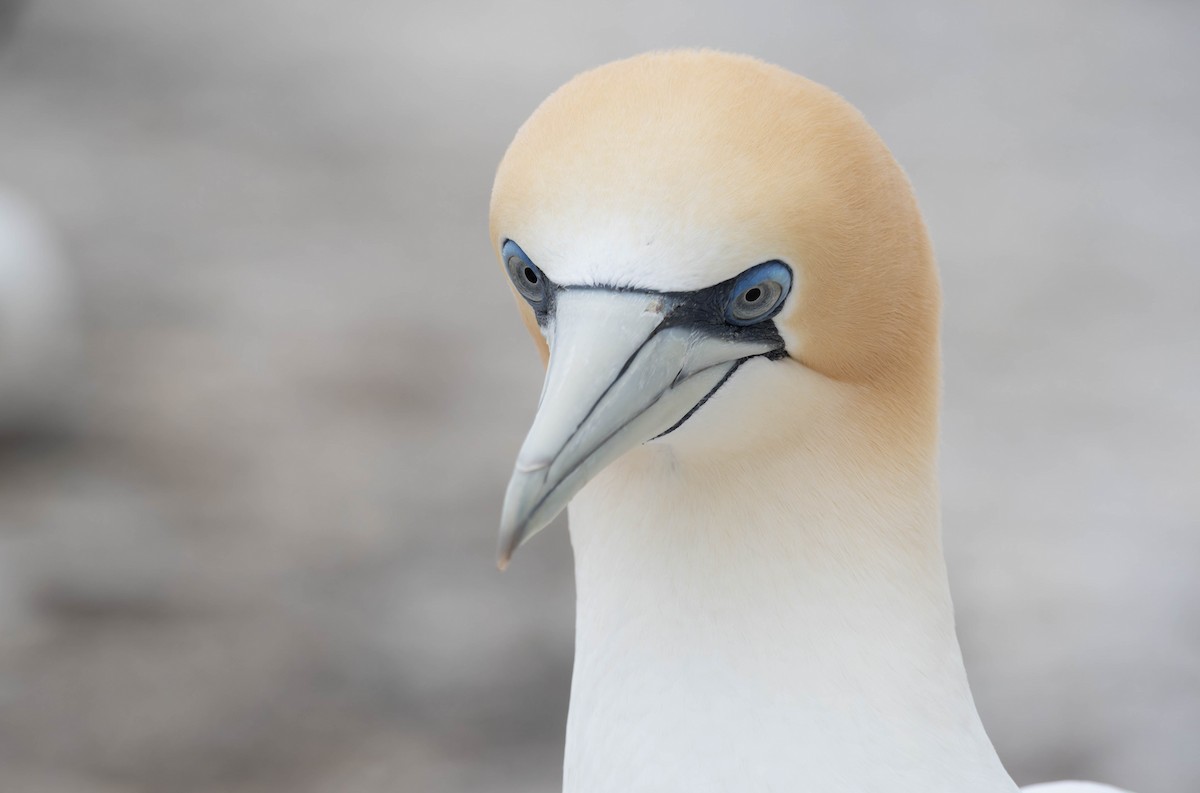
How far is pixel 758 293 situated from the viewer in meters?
1.66

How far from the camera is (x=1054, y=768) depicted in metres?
5.16

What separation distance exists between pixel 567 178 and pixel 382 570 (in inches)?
189

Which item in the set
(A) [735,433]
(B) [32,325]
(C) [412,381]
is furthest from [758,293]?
(B) [32,325]

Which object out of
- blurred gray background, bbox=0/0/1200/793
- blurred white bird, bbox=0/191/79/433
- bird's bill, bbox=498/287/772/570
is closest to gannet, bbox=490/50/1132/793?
bird's bill, bbox=498/287/772/570

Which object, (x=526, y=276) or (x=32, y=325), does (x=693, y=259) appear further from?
(x=32, y=325)

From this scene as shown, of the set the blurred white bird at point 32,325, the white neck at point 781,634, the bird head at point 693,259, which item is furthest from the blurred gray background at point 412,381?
the bird head at point 693,259

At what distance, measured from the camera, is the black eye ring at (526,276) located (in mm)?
1681

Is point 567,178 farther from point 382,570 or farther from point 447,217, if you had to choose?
point 447,217

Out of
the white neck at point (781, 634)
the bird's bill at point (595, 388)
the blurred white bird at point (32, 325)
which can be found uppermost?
the blurred white bird at point (32, 325)

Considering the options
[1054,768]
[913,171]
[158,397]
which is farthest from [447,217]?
[1054,768]

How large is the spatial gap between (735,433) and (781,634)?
32cm

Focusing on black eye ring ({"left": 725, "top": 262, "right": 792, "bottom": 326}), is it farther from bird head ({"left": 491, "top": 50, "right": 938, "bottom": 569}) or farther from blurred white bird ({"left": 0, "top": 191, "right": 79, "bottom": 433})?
blurred white bird ({"left": 0, "top": 191, "right": 79, "bottom": 433})

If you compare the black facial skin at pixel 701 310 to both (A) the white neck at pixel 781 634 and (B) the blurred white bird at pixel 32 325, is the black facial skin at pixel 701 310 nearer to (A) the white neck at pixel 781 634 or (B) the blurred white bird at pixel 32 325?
(A) the white neck at pixel 781 634

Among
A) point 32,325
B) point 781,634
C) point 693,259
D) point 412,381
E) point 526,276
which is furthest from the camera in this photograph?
point 412,381
